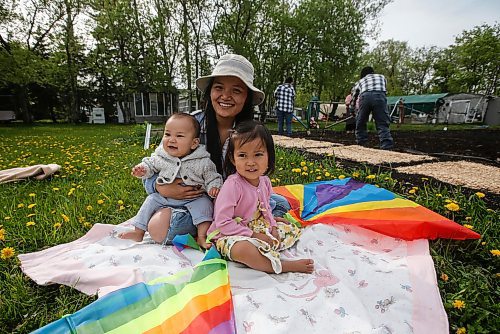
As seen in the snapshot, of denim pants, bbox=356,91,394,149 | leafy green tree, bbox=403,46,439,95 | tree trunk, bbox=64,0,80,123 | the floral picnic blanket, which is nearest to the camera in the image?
the floral picnic blanket

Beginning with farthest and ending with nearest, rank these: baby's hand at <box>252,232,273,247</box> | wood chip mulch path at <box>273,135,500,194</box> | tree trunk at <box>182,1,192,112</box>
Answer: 1. tree trunk at <box>182,1,192,112</box>
2. wood chip mulch path at <box>273,135,500,194</box>
3. baby's hand at <box>252,232,273,247</box>

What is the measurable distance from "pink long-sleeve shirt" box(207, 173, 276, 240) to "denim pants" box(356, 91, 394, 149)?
14.6 ft

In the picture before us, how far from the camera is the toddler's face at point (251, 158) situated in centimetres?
169

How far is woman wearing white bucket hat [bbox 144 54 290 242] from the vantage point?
1876mm

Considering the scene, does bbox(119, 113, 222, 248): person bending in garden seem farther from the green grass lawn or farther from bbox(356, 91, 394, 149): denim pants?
bbox(356, 91, 394, 149): denim pants

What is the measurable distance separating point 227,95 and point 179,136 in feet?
1.40

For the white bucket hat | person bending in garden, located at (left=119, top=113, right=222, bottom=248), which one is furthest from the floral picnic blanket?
the white bucket hat

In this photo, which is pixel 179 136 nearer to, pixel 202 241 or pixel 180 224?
pixel 180 224

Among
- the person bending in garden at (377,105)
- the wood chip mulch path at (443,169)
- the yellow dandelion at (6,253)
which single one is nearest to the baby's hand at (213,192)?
the yellow dandelion at (6,253)

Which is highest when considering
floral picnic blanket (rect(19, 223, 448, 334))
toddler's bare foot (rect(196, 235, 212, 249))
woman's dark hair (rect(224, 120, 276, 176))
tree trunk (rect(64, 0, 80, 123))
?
tree trunk (rect(64, 0, 80, 123))

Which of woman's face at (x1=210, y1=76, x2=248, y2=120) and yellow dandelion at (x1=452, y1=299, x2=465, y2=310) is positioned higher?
woman's face at (x1=210, y1=76, x2=248, y2=120)

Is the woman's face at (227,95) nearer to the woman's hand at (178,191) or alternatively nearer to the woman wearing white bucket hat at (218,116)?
the woman wearing white bucket hat at (218,116)

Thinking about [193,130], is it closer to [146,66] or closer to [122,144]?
[122,144]

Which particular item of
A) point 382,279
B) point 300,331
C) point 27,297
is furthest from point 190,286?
point 382,279
